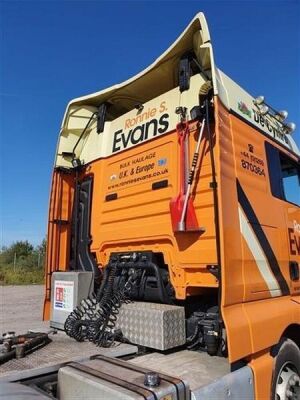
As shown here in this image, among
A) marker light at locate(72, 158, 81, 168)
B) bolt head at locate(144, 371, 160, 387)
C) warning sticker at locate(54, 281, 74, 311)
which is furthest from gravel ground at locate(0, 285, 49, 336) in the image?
A: bolt head at locate(144, 371, 160, 387)

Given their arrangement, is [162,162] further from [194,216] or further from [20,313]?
[20,313]

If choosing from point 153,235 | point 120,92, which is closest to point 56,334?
point 153,235

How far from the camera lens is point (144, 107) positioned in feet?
15.7

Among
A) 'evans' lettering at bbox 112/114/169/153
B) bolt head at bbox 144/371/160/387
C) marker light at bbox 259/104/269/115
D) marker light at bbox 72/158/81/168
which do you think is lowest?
bolt head at bbox 144/371/160/387

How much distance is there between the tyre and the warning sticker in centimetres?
215

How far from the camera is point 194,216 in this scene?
149 inches

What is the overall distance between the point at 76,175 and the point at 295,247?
114 inches

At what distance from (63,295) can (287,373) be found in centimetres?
244

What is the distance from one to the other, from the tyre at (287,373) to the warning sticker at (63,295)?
7.05 ft

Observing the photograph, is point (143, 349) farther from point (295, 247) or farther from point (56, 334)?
point (295, 247)

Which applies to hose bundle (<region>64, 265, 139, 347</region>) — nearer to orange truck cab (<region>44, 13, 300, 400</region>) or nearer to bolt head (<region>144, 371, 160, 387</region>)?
orange truck cab (<region>44, 13, 300, 400</region>)

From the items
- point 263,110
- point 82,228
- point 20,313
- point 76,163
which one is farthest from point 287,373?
point 20,313

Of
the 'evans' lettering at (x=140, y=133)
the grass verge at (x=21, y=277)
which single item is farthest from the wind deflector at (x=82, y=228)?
the grass verge at (x=21, y=277)

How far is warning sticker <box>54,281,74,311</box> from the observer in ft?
14.8
